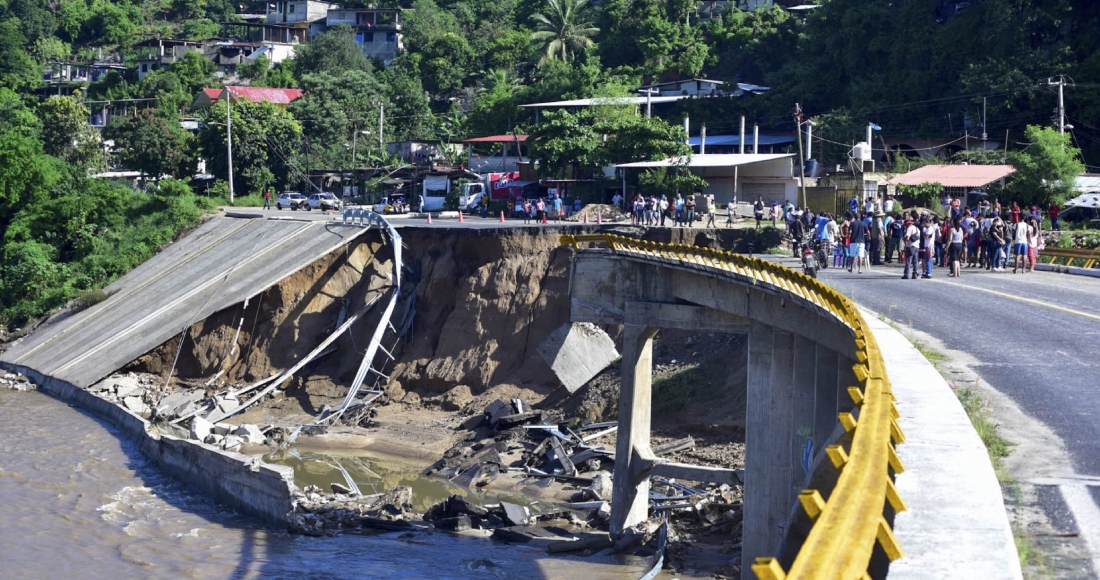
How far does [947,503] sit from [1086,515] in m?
1.89

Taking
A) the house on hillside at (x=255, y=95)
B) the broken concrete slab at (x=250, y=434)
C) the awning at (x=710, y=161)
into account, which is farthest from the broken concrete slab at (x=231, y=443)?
the house on hillside at (x=255, y=95)

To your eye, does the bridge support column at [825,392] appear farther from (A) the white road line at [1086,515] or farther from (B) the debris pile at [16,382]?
(B) the debris pile at [16,382]

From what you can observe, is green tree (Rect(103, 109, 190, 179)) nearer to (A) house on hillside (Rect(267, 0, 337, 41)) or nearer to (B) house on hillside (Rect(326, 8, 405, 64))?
(B) house on hillside (Rect(326, 8, 405, 64))

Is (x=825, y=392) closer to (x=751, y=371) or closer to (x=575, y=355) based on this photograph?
(x=751, y=371)

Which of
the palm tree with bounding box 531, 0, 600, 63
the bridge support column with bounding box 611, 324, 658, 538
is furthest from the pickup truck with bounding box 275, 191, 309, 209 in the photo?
the bridge support column with bounding box 611, 324, 658, 538

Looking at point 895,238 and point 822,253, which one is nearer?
point 822,253

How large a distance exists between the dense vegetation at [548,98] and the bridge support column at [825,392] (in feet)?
95.3

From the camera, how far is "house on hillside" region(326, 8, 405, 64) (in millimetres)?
108750

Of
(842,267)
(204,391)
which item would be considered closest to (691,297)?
(842,267)

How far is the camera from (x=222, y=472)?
25234mm

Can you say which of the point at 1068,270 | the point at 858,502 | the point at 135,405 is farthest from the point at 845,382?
the point at 135,405

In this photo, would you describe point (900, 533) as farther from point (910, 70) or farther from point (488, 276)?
point (910, 70)

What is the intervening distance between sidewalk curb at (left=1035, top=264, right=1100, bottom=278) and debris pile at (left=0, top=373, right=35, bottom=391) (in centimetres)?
3341

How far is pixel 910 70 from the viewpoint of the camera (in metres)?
59.1
